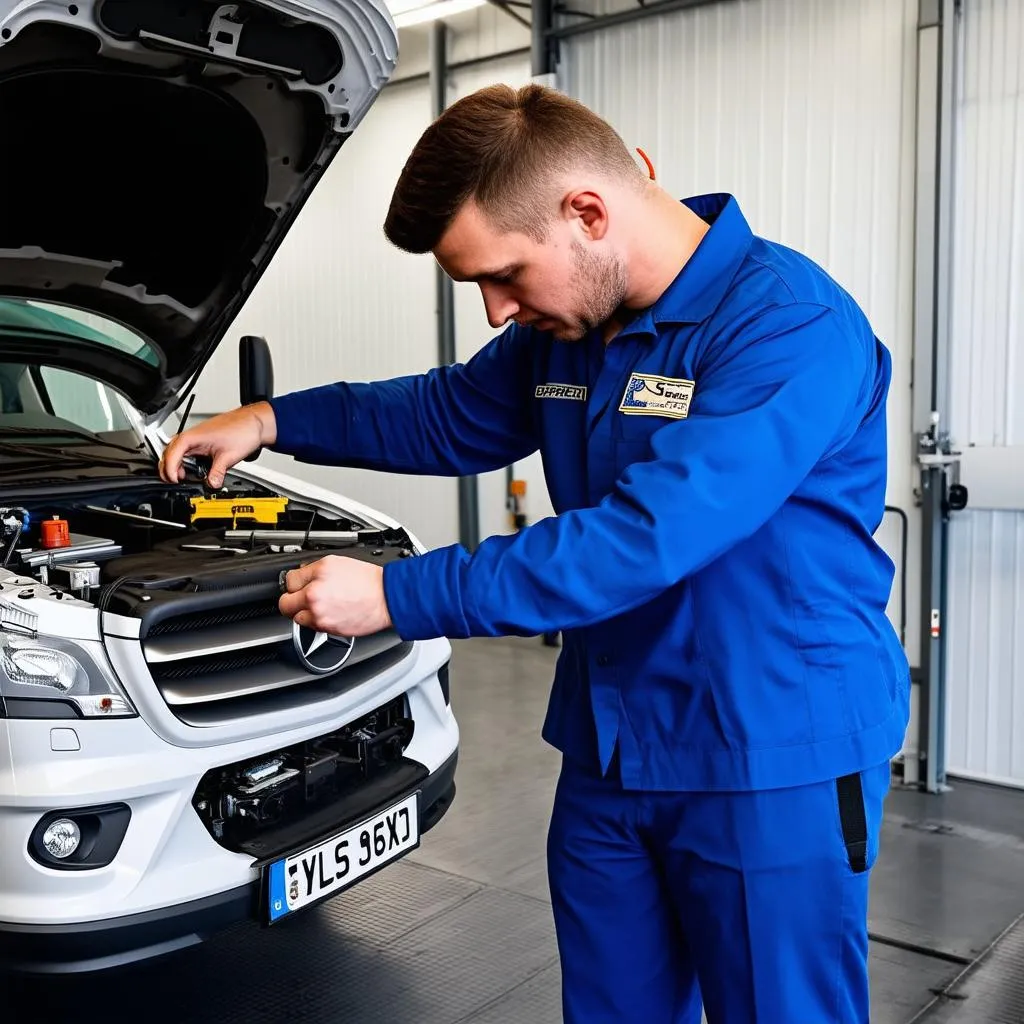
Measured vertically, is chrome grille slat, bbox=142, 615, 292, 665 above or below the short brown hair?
below

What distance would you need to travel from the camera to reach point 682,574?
130 cm

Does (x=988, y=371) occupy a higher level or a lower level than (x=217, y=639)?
higher

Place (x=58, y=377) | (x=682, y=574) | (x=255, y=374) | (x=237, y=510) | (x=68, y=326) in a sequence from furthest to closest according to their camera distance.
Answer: (x=58, y=377)
(x=68, y=326)
(x=237, y=510)
(x=255, y=374)
(x=682, y=574)

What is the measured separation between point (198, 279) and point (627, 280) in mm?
2077

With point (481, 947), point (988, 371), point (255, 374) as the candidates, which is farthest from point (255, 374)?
point (988, 371)

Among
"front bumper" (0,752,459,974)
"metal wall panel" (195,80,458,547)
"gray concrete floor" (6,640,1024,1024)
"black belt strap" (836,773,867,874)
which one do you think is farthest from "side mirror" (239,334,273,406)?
"metal wall panel" (195,80,458,547)

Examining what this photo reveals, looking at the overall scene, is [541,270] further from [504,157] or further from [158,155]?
[158,155]

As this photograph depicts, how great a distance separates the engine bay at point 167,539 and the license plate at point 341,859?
59 centimetres

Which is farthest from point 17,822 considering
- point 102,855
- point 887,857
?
point 887,857

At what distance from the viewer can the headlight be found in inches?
80.3

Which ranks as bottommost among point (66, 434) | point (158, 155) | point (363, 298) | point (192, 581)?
point (192, 581)

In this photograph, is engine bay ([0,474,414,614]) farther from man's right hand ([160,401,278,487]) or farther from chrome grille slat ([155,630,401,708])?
man's right hand ([160,401,278,487])

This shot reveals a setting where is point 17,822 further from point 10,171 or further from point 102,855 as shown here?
point 10,171

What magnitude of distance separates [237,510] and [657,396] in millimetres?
1731
